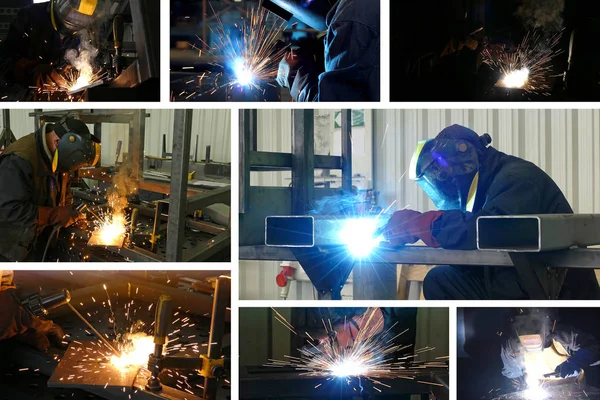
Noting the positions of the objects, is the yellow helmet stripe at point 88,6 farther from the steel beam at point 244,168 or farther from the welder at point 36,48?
the steel beam at point 244,168

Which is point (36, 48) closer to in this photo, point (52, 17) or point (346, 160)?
point (52, 17)

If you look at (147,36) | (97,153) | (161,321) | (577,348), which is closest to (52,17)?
(147,36)

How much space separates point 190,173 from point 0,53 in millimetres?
609

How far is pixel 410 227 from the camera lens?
5.16 ft

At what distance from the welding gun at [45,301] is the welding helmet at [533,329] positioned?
129 cm

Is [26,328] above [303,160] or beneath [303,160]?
beneath

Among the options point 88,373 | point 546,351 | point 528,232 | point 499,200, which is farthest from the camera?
point 546,351

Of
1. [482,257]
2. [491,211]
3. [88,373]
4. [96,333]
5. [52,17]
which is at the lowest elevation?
[88,373]

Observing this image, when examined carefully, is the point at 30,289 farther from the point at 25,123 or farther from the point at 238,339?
the point at 238,339

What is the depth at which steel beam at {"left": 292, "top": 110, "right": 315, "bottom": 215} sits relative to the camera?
1669 mm

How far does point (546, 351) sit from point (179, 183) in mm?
1154

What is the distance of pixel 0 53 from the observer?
1.64m

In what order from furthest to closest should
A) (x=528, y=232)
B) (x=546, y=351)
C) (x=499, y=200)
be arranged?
(x=546, y=351)
(x=499, y=200)
(x=528, y=232)

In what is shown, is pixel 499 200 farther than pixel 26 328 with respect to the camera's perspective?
No
